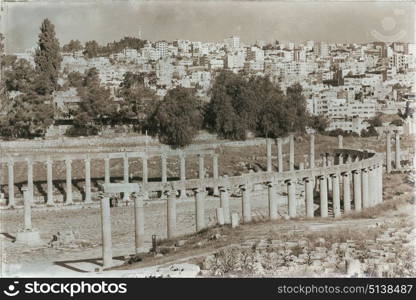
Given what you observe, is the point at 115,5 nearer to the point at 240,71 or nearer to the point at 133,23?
the point at 133,23

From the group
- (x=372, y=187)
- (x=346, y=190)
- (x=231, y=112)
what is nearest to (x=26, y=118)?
(x=231, y=112)

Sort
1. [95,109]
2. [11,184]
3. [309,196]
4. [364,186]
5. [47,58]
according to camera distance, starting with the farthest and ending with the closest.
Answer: [47,58] < [95,109] < [11,184] < [364,186] < [309,196]

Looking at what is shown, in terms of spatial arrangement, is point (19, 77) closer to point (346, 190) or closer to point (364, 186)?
point (346, 190)

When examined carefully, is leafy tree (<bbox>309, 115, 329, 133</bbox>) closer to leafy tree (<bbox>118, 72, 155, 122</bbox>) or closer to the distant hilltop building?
the distant hilltop building

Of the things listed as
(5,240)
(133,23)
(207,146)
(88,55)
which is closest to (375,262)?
(5,240)

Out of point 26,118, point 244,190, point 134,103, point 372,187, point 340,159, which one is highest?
point 134,103

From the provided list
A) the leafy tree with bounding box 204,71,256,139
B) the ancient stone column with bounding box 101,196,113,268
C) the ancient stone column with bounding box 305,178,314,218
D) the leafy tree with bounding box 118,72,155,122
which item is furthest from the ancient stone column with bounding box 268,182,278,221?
the leafy tree with bounding box 118,72,155,122

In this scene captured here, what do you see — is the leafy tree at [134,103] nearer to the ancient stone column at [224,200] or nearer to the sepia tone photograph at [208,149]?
the sepia tone photograph at [208,149]
